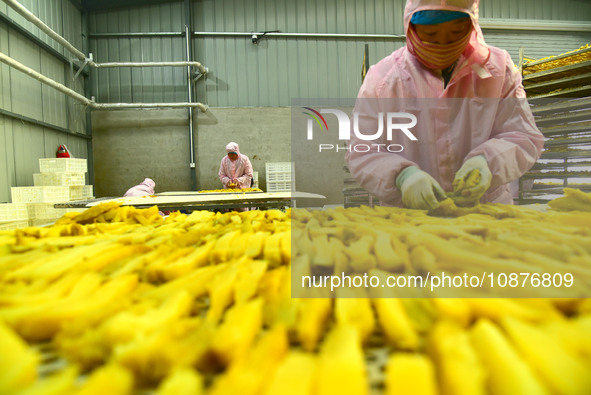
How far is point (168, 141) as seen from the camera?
9.70 m

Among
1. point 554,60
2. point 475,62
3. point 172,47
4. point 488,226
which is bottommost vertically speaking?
point 488,226

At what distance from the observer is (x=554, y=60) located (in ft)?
17.6

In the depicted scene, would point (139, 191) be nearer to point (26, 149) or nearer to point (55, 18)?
point (26, 149)

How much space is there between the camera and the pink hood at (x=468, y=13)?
185cm

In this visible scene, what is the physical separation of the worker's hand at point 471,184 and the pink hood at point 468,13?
2.49ft

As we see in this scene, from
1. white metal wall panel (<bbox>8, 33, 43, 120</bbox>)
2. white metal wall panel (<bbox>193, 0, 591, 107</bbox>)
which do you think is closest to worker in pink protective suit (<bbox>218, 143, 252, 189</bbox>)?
white metal wall panel (<bbox>193, 0, 591, 107</bbox>)

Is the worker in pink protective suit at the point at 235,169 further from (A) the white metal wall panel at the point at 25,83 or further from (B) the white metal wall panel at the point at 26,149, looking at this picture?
(A) the white metal wall panel at the point at 25,83

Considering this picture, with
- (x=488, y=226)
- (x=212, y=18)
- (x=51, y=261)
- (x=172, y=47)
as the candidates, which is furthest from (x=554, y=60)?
(x=172, y=47)

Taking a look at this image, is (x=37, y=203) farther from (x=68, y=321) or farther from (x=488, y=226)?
(x=488, y=226)

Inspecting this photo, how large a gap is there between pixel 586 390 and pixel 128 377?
1.96 ft

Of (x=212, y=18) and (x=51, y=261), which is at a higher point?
(x=212, y=18)

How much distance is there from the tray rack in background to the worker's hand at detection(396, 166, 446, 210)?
4.28 m

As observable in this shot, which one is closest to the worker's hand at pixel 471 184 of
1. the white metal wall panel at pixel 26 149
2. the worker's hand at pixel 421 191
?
the worker's hand at pixel 421 191

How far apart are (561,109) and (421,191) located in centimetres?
497
